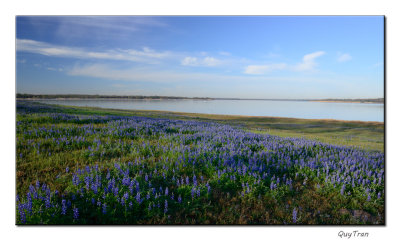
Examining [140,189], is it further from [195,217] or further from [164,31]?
[164,31]

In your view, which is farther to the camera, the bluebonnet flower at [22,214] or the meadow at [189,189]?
the meadow at [189,189]

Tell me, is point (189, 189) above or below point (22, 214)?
above

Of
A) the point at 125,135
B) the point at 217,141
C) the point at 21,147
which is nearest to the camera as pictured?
the point at 21,147

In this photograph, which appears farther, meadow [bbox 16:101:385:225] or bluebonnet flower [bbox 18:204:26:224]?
meadow [bbox 16:101:385:225]

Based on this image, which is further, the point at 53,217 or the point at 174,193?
the point at 174,193

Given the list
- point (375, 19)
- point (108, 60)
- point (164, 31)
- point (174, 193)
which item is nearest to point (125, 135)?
point (108, 60)

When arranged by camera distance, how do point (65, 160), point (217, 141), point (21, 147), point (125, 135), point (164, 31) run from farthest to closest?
point (125, 135)
point (217, 141)
point (164, 31)
point (21, 147)
point (65, 160)

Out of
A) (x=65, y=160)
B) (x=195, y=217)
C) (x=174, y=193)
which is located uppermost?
(x=65, y=160)

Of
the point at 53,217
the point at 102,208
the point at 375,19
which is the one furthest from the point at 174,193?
the point at 375,19

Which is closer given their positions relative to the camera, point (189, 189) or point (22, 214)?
point (22, 214)
